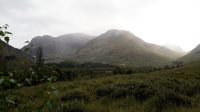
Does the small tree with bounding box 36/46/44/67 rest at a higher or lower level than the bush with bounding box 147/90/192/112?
higher

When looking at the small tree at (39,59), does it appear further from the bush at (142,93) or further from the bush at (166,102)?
the bush at (142,93)

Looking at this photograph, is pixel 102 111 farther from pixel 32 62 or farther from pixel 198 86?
pixel 198 86

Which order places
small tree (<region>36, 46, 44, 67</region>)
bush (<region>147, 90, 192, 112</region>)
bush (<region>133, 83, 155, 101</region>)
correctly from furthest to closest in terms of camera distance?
bush (<region>133, 83, 155, 101</region>) < bush (<region>147, 90, 192, 112</region>) < small tree (<region>36, 46, 44, 67</region>)

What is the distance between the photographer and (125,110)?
30.9ft

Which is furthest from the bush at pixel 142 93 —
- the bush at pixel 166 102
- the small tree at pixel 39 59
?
the small tree at pixel 39 59

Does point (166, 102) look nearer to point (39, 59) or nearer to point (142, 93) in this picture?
point (142, 93)

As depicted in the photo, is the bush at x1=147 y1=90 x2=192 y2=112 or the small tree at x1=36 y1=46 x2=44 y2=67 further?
the bush at x1=147 y1=90 x2=192 y2=112

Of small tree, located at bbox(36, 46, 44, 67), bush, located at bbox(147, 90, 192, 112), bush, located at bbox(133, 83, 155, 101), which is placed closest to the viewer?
small tree, located at bbox(36, 46, 44, 67)

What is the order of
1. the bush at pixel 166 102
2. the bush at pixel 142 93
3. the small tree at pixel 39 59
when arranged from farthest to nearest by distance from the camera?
the bush at pixel 142 93 → the bush at pixel 166 102 → the small tree at pixel 39 59

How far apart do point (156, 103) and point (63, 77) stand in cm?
4483

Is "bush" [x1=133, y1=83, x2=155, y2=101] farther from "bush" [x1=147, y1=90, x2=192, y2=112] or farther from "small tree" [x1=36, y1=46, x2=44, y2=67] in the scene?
"small tree" [x1=36, y1=46, x2=44, y2=67]

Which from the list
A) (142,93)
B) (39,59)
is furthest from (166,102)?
(39,59)

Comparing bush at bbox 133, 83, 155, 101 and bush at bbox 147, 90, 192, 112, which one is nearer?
bush at bbox 147, 90, 192, 112

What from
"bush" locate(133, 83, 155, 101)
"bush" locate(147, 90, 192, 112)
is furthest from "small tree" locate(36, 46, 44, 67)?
"bush" locate(133, 83, 155, 101)
